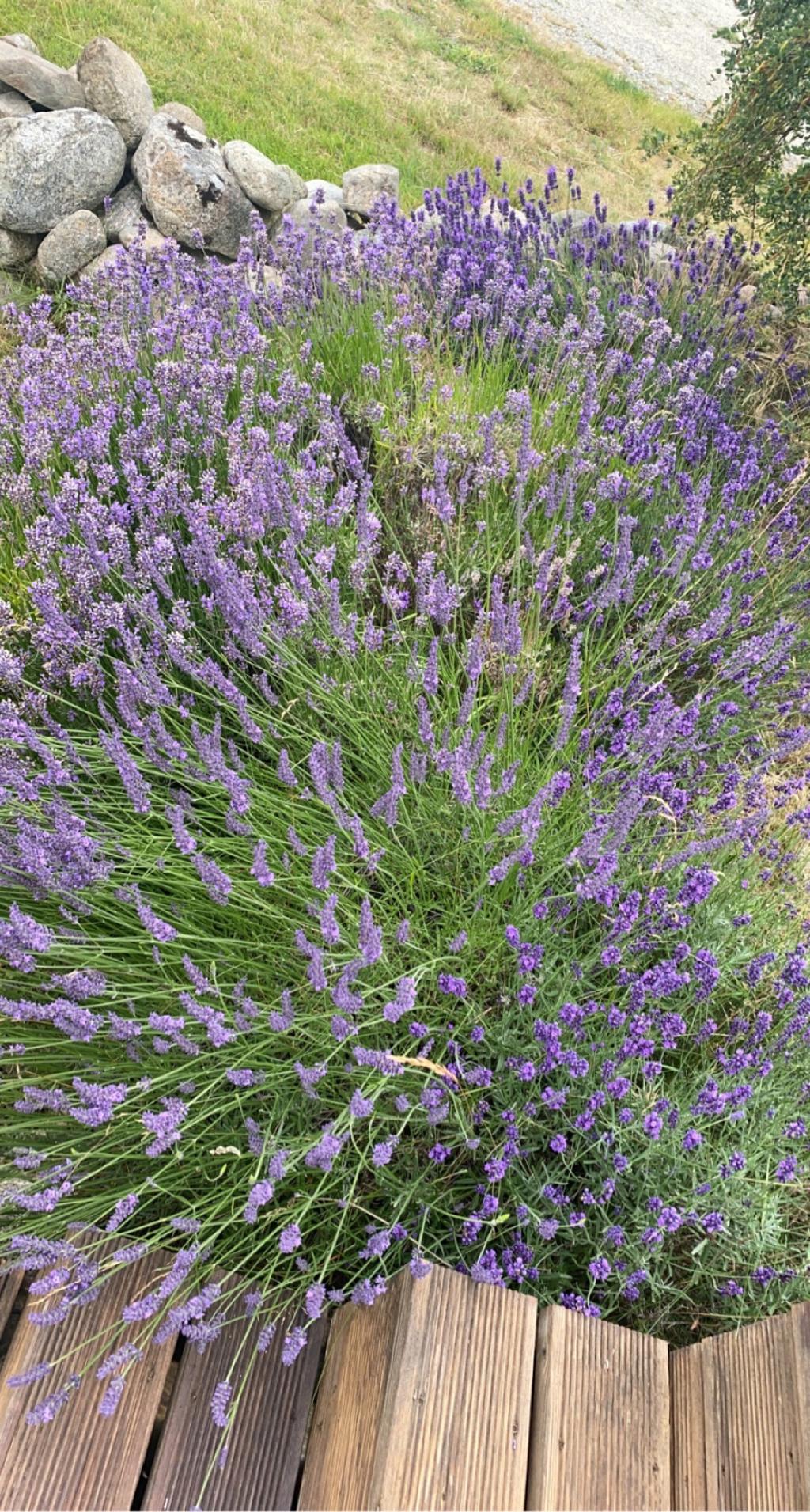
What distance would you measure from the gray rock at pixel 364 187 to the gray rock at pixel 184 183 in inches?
33.2

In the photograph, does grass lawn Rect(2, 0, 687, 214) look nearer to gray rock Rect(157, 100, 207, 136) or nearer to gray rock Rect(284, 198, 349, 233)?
gray rock Rect(157, 100, 207, 136)

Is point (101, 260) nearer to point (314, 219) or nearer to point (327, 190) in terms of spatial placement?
point (314, 219)

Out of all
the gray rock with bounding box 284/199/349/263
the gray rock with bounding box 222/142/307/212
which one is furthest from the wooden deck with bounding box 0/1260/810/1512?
the gray rock with bounding box 222/142/307/212

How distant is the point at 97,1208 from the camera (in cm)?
146

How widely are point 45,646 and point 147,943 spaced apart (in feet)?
2.45

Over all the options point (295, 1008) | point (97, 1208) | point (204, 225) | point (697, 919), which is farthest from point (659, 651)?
point (204, 225)

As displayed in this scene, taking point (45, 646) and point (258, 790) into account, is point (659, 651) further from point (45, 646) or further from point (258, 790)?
point (45, 646)

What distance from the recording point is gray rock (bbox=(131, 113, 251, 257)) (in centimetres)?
473

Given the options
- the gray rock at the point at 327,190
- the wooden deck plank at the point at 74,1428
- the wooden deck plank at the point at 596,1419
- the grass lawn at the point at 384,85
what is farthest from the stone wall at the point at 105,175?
the wooden deck plank at the point at 596,1419

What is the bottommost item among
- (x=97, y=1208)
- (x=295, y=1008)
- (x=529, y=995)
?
(x=97, y=1208)

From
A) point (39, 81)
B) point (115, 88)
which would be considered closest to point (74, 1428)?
point (115, 88)

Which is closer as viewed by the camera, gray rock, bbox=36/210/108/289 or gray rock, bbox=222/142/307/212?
gray rock, bbox=36/210/108/289

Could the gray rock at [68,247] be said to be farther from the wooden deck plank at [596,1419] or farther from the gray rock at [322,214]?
the wooden deck plank at [596,1419]

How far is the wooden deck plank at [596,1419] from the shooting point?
1175mm
